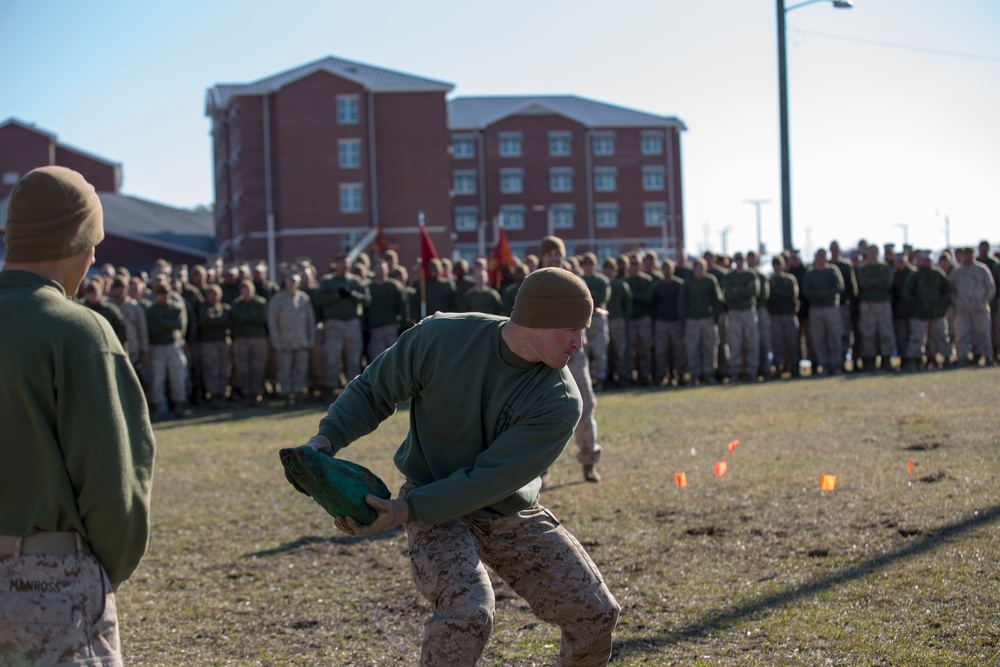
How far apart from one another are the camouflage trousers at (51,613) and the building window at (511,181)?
7224 cm

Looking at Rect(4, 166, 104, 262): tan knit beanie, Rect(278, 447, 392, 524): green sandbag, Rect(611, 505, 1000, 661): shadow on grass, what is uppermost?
Rect(4, 166, 104, 262): tan knit beanie

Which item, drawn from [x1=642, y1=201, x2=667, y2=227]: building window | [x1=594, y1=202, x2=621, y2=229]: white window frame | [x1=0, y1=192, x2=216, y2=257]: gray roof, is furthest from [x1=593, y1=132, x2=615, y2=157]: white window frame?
[x1=0, y1=192, x2=216, y2=257]: gray roof

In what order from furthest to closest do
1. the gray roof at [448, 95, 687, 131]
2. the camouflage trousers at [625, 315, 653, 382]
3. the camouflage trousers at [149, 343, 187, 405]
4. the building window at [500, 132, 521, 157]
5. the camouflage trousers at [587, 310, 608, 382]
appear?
the building window at [500, 132, 521, 157]
the gray roof at [448, 95, 687, 131]
the camouflage trousers at [625, 315, 653, 382]
the camouflage trousers at [587, 310, 608, 382]
the camouflage trousers at [149, 343, 187, 405]

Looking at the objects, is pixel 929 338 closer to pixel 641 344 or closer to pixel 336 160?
pixel 641 344

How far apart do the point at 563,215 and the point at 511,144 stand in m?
5.95

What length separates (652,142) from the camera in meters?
76.2

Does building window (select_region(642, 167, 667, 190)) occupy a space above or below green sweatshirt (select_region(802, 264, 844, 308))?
above

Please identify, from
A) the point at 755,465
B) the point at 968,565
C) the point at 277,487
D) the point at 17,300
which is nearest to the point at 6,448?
the point at 17,300

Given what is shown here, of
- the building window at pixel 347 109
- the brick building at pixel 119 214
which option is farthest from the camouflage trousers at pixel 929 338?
the brick building at pixel 119 214

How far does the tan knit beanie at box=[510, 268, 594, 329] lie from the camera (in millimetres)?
A: 4184

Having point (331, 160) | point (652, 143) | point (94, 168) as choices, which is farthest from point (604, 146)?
point (94, 168)

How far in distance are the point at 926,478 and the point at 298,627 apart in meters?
5.62

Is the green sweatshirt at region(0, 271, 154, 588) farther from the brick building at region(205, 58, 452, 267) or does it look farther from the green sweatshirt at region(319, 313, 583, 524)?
the brick building at region(205, 58, 452, 267)

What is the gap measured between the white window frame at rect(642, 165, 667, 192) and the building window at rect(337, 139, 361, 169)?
24.1 m
